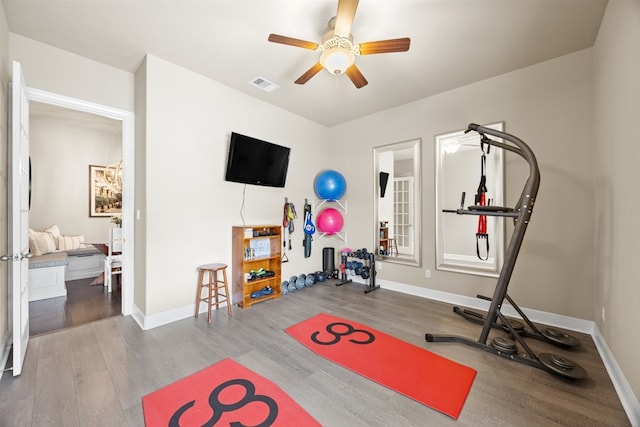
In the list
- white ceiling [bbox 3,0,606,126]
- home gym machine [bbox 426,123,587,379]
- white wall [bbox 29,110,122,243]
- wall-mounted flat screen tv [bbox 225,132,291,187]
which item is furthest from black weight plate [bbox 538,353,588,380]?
white wall [bbox 29,110,122,243]

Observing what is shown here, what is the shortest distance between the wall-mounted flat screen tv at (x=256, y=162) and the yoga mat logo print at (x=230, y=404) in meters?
2.64

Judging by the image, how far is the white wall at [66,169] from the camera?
17.4 feet

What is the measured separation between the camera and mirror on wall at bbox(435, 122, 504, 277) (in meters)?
3.53

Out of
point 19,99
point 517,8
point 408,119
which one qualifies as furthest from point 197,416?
point 408,119

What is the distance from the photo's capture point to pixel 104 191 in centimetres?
615

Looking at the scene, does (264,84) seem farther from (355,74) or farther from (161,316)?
(161,316)

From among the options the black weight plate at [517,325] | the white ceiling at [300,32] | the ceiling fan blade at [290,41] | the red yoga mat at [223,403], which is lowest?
the red yoga mat at [223,403]

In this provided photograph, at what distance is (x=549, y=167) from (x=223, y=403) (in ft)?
13.8

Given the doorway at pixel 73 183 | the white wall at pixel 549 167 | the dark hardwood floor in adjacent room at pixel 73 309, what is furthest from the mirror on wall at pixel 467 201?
the doorway at pixel 73 183

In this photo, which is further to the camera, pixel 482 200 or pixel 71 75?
pixel 482 200

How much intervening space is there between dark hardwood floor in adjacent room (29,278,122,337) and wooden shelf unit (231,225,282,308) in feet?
5.23

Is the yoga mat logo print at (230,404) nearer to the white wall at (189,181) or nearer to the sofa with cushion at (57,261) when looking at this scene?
the white wall at (189,181)

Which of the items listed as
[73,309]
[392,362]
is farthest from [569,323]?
[73,309]

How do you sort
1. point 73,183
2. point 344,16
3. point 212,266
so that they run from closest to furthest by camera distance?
1. point 344,16
2. point 212,266
3. point 73,183
